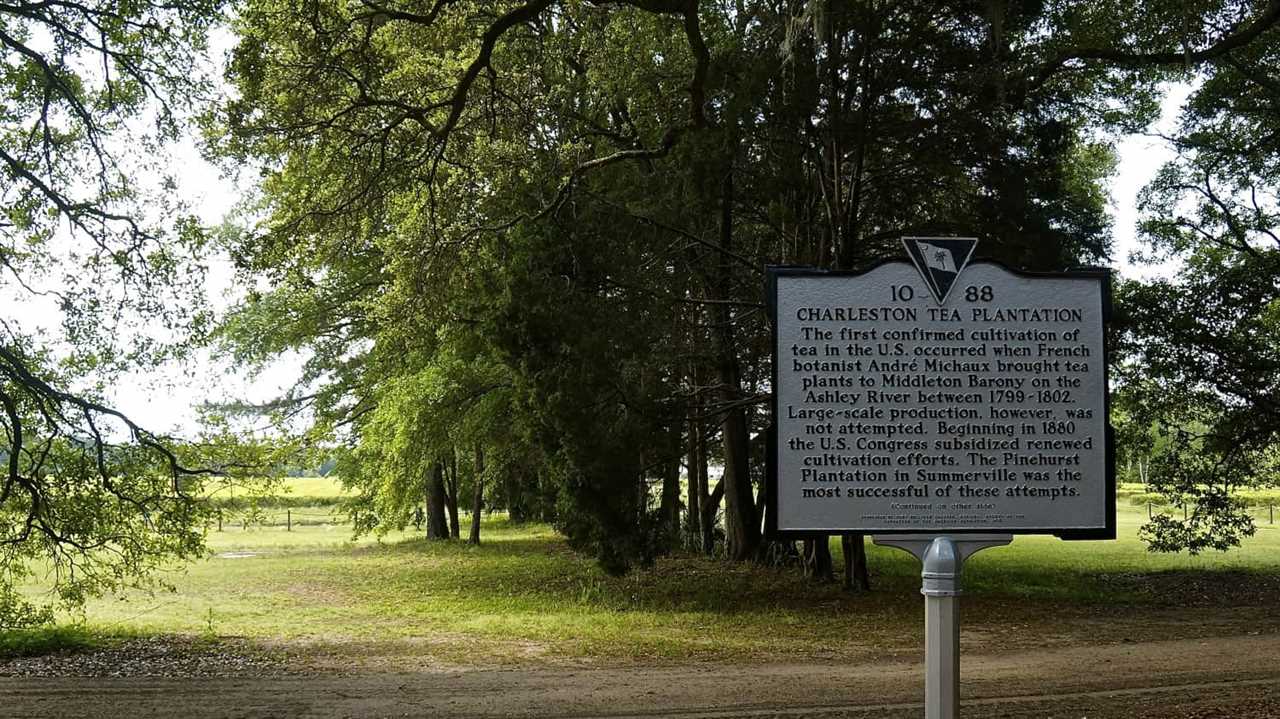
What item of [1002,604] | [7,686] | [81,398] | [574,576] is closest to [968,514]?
[7,686]

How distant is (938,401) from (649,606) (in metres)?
13.5

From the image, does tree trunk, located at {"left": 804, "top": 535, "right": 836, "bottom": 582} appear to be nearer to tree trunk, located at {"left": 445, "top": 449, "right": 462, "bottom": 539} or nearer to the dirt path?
the dirt path

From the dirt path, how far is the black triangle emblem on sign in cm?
465

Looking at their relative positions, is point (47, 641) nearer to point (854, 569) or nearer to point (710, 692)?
point (710, 692)

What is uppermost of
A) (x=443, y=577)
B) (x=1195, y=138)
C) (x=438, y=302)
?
(x=1195, y=138)

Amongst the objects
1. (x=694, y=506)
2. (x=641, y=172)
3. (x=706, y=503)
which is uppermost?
(x=641, y=172)

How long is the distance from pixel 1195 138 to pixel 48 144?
20.8 meters

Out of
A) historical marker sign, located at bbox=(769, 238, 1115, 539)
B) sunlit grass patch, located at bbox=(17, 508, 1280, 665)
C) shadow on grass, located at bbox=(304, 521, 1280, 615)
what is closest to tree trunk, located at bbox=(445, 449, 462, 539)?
sunlit grass patch, located at bbox=(17, 508, 1280, 665)

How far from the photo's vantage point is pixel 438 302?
58.5 feet

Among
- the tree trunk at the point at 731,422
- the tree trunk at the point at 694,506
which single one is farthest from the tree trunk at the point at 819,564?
the tree trunk at the point at 694,506

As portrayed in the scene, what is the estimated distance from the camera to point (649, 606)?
1930 centimetres

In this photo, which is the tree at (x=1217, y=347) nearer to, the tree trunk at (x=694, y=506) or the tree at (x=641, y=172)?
the tree at (x=641, y=172)

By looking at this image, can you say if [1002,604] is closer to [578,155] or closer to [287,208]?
[578,155]

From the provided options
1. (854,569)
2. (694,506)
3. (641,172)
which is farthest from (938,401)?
(694,506)
